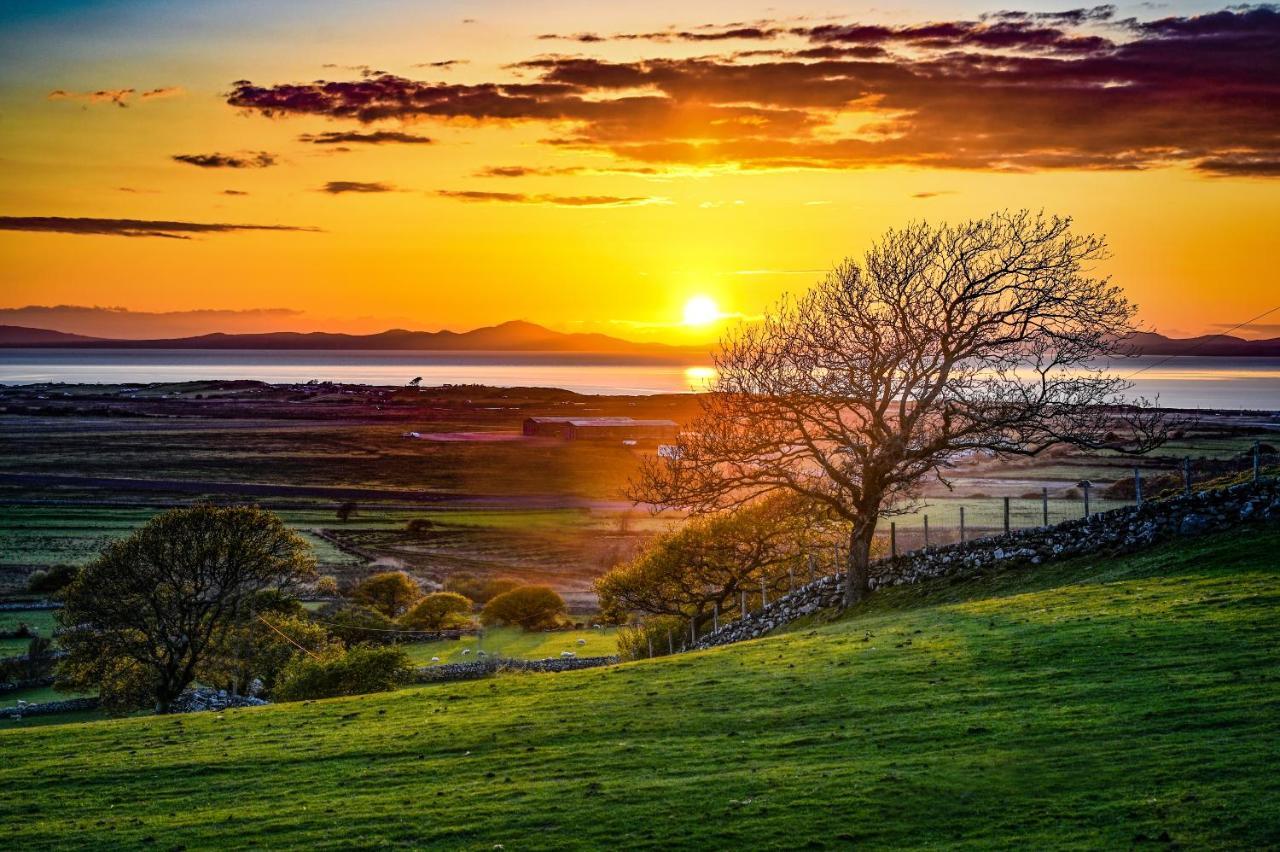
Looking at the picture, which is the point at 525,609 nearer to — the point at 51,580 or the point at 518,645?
the point at 518,645

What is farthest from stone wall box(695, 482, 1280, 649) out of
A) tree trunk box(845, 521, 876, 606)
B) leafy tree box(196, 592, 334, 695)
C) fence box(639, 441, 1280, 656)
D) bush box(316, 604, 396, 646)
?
bush box(316, 604, 396, 646)

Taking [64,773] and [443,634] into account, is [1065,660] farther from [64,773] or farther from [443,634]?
[443,634]

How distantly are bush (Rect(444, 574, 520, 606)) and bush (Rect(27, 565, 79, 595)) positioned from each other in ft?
108

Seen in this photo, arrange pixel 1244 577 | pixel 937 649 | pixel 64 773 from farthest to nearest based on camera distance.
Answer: pixel 1244 577, pixel 937 649, pixel 64 773

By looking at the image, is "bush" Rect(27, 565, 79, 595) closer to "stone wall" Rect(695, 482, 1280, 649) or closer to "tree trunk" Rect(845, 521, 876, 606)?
"stone wall" Rect(695, 482, 1280, 649)

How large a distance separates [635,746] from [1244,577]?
18290 millimetres

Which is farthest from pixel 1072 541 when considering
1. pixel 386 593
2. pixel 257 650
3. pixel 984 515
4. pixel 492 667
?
pixel 984 515

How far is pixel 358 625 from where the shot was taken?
7962cm

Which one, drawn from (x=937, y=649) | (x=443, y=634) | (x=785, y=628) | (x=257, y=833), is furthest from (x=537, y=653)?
(x=257, y=833)

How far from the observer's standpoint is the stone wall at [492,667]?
219 feet

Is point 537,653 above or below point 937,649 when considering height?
below

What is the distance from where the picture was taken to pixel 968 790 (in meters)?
16.5

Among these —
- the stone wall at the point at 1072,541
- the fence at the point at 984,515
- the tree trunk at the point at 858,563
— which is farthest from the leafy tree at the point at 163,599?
the tree trunk at the point at 858,563

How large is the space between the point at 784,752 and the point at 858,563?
74.1 feet
